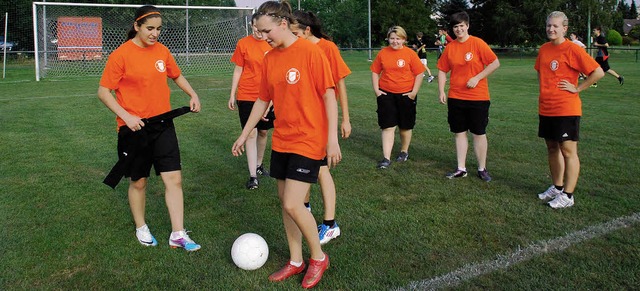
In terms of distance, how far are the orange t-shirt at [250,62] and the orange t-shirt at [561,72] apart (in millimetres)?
2967

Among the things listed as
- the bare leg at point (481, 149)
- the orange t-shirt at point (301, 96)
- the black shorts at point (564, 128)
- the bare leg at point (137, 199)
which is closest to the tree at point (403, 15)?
the bare leg at point (481, 149)

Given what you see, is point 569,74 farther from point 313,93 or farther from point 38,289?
point 38,289

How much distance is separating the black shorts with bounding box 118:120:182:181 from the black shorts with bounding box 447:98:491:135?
3.60 meters

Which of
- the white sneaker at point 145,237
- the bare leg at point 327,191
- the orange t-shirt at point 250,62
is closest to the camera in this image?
the white sneaker at point 145,237

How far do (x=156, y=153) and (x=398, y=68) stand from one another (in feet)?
13.1

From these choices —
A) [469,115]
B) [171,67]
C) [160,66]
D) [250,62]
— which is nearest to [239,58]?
[250,62]

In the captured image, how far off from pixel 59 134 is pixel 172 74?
630 centimetres

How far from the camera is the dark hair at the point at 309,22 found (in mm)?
5178

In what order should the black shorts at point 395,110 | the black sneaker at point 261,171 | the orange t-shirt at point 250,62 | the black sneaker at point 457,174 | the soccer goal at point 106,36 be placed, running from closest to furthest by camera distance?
the orange t-shirt at point 250,62 < the black sneaker at point 457,174 < the black sneaker at point 261,171 < the black shorts at point 395,110 < the soccer goal at point 106,36

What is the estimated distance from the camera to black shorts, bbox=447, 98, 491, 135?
21.1 feet

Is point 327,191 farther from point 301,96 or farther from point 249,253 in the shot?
point 301,96

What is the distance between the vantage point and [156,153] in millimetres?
4305

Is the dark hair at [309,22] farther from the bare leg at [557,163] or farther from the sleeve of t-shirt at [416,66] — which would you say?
the bare leg at [557,163]

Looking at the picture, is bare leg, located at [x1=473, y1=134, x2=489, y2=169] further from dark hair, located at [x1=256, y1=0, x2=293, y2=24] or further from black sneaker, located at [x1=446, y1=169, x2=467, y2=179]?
dark hair, located at [x1=256, y1=0, x2=293, y2=24]
